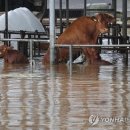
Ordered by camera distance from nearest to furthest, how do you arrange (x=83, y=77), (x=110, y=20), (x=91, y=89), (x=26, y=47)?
(x=91, y=89)
(x=83, y=77)
(x=110, y=20)
(x=26, y=47)

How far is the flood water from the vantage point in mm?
5715

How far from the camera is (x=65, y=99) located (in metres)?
7.03

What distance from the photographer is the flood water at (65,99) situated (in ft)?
18.7

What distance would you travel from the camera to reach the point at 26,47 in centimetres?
1404

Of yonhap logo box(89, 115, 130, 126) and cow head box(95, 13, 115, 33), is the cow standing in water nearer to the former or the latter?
cow head box(95, 13, 115, 33)

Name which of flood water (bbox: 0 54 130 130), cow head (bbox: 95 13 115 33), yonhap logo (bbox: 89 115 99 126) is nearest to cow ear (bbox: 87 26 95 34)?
cow head (bbox: 95 13 115 33)

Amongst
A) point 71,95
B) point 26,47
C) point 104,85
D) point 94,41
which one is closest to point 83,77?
point 104,85

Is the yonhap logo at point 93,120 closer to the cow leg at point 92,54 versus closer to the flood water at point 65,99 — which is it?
the flood water at point 65,99

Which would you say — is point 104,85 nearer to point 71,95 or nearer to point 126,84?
point 126,84

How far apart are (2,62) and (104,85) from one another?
14.6ft

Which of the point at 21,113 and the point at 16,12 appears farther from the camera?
the point at 16,12

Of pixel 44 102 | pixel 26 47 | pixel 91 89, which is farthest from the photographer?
pixel 26 47

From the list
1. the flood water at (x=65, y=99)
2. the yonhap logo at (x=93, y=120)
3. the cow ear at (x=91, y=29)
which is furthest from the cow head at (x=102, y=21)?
the yonhap logo at (x=93, y=120)

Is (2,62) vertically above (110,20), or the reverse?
(110,20)
